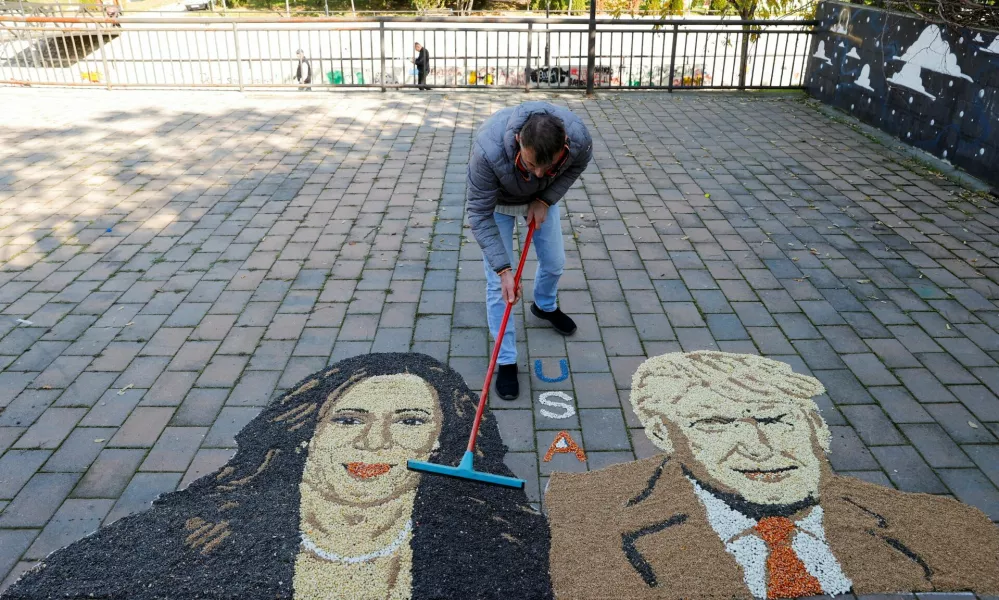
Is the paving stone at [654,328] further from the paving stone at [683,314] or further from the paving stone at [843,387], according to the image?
the paving stone at [843,387]

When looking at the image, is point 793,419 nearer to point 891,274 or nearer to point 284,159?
point 891,274

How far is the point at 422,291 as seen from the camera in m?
4.95

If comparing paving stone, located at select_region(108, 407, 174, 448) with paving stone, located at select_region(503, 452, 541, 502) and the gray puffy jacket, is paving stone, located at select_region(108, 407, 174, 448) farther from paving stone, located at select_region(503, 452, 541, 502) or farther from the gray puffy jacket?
the gray puffy jacket

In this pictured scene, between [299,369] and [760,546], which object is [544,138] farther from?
[299,369]

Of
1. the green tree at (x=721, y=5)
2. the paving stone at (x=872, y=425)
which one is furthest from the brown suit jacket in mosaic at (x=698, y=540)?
the green tree at (x=721, y=5)

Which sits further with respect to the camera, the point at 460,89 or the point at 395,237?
the point at 460,89

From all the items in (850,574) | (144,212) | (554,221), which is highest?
(554,221)

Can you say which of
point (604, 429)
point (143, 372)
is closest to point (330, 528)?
point (604, 429)

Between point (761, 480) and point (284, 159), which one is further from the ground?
point (284, 159)

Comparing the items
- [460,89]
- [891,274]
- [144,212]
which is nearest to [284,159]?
[144,212]

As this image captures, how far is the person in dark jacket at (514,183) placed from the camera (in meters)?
2.95

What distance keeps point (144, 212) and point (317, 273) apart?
2.23m

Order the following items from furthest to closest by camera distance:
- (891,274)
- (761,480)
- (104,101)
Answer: (104,101) → (891,274) → (761,480)

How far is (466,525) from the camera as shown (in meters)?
2.96
